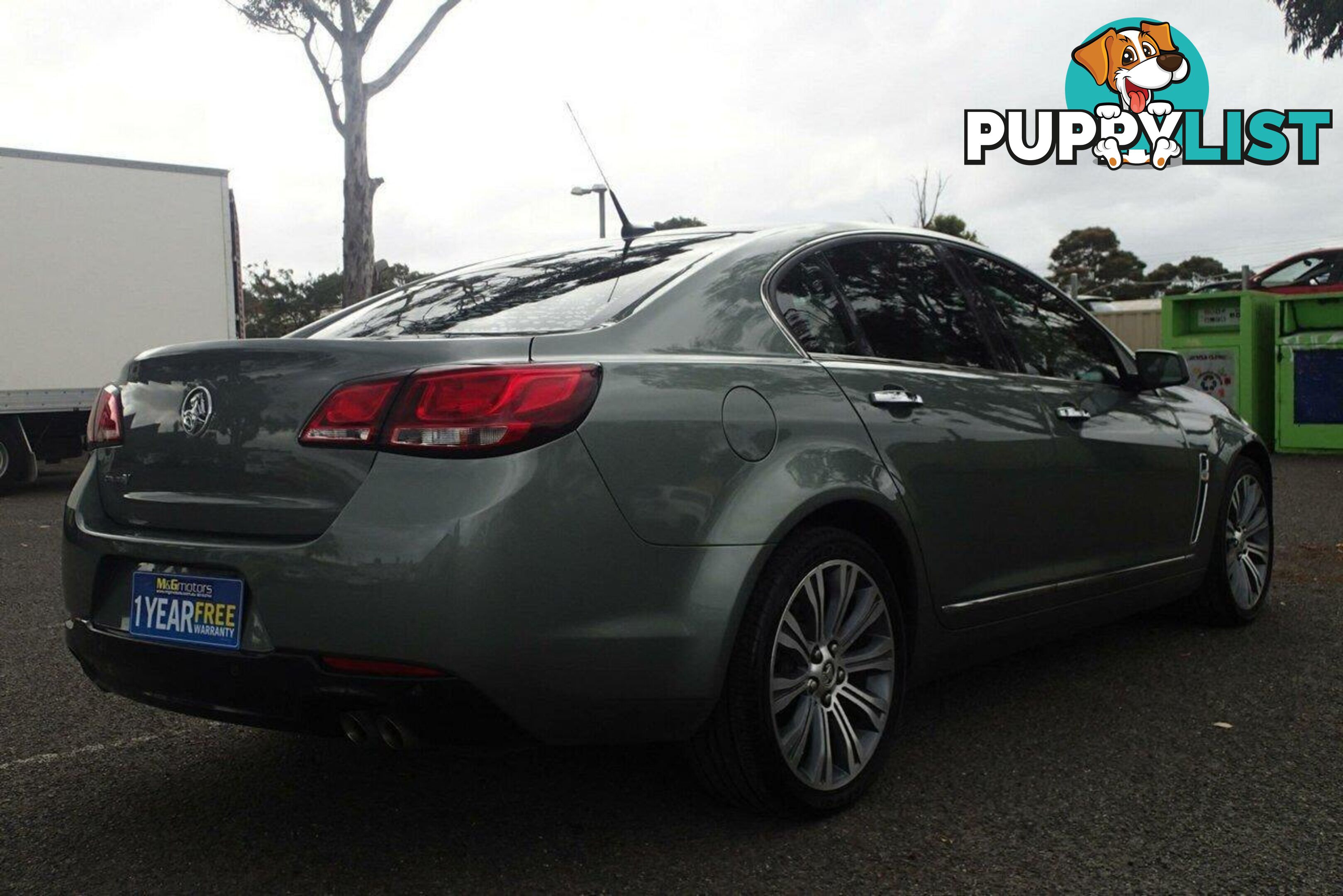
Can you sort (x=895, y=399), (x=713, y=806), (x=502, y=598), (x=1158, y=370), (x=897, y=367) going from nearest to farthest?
1. (x=502, y=598)
2. (x=713, y=806)
3. (x=895, y=399)
4. (x=897, y=367)
5. (x=1158, y=370)

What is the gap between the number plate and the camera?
277cm

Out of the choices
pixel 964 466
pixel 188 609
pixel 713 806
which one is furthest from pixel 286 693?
pixel 964 466

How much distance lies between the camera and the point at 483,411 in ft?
8.73

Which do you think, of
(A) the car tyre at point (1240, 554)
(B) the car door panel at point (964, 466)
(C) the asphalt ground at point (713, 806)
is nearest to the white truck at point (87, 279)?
(C) the asphalt ground at point (713, 806)

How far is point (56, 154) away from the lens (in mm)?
12898

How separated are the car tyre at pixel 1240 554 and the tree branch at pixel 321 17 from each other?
57.8 ft

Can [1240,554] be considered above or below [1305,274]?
below

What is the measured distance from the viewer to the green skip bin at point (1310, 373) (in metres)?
13.9

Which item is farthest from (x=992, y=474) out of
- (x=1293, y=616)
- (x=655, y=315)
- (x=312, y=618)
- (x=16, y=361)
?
(x=16, y=361)

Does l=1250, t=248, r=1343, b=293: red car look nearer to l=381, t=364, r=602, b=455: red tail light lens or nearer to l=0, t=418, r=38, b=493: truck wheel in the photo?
l=0, t=418, r=38, b=493: truck wheel

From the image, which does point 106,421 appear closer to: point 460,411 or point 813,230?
point 460,411

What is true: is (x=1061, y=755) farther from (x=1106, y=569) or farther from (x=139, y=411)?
(x=139, y=411)

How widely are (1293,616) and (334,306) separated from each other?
50.8m

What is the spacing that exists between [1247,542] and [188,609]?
13.9 ft
